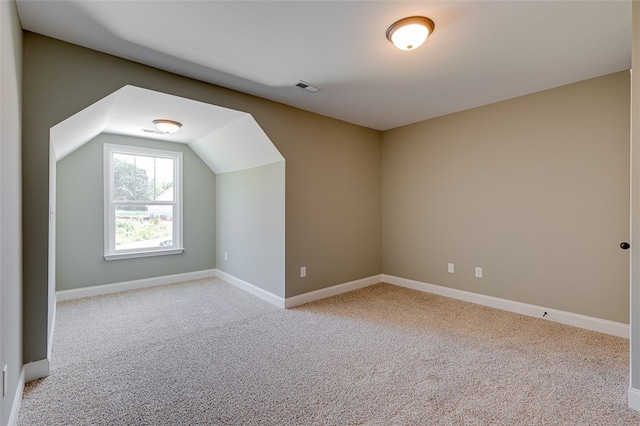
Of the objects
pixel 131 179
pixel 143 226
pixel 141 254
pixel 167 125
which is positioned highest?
pixel 167 125

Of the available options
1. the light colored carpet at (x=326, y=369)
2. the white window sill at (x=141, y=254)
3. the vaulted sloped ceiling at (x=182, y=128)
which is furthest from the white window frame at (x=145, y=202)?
the light colored carpet at (x=326, y=369)

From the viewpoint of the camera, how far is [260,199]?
4.03 metres

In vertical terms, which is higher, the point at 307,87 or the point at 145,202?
the point at 307,87

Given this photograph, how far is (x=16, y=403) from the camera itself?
5.64ft

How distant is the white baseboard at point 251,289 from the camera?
144 inches

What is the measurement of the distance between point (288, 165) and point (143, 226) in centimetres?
262

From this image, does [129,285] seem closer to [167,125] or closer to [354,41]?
[167,125]

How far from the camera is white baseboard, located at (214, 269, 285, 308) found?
3656mm

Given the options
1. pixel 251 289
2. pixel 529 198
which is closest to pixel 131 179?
pixel 251 289

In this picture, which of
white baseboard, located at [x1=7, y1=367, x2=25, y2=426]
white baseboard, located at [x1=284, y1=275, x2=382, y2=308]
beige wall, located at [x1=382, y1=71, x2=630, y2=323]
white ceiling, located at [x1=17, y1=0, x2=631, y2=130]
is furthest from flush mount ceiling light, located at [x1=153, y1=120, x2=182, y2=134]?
beige wall, located at [x1=382, y1=71, x2=630, y2=323]

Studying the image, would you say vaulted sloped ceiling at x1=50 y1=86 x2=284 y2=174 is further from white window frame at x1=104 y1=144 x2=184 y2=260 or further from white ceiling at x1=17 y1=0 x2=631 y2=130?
white ceiling at x1=17 y1=0 x2=631 y2=130

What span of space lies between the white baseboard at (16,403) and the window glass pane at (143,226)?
260 centimetres

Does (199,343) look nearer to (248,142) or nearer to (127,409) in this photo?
(127,409)

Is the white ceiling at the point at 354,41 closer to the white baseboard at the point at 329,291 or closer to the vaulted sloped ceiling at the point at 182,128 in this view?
the vaulted sloped ceiling at the point at 182,128
